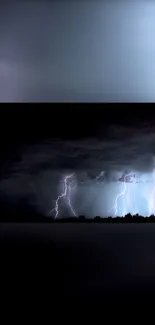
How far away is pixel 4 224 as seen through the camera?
2057 millimetres

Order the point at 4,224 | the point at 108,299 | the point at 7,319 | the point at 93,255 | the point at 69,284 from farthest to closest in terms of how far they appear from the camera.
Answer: the point at 4,224 → the point at 93,255 → the point at 69,284 → the point at 108,299 → the point at 7,319

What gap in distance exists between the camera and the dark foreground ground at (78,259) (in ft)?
4.85

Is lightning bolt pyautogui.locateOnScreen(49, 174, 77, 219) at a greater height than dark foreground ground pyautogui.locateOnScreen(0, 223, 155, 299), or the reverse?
lightning bolt pyautogui.locateOnScreen(49, 174, 77, 219)

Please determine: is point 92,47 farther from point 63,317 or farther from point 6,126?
point 63,317

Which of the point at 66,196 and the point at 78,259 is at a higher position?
the point at 66,196

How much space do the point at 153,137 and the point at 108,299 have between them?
1015mm

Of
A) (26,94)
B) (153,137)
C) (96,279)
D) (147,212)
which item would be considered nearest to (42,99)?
(26,94)

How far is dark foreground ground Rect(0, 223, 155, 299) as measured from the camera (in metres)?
1.48

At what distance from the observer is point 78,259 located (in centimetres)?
171

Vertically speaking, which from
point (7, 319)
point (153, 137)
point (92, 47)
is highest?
point (92, 47)

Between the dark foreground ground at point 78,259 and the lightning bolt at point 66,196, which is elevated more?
the lightning bolt at point 66,196

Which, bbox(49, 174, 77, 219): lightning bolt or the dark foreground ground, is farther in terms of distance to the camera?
bbox(49, 174, 77, 219): lightning bolt

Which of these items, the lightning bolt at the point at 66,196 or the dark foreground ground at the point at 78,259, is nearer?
the dark foreground ground at the point at 78,259

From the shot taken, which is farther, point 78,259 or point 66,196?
point 66,196
